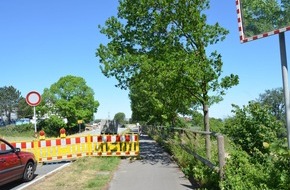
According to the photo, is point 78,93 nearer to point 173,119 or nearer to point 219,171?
point 173,119

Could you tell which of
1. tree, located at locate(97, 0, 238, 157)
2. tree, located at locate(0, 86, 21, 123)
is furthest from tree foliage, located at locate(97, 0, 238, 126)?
tree, located at locate(0, 86, 21, 123)

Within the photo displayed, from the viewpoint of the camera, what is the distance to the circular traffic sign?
1568 centimetres

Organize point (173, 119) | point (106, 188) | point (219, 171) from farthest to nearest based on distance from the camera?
1. point (173, 119)
2. point (106, 188)
3. point (219, 171)

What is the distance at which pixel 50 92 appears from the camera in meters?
85.8

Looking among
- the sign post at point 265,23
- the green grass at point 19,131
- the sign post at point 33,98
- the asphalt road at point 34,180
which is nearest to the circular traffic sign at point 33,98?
the sign post at point 33,98

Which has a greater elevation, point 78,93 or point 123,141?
point 78,93

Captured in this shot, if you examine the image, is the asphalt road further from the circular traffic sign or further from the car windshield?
the circular traffic sign

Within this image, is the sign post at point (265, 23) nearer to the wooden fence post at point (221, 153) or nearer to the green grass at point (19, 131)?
the wooden fence post at point (221, 153)

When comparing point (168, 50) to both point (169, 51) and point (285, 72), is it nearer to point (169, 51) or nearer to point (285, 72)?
point (169, 51)

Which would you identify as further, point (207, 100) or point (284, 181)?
point (207, 100)

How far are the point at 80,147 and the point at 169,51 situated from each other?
5498 millimetres

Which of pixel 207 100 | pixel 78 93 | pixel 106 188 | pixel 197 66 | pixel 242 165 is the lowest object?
pixel 106 188

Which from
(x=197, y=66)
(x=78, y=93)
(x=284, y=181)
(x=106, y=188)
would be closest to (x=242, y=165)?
(x=284, y=181)

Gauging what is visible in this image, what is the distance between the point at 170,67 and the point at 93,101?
253 ft
